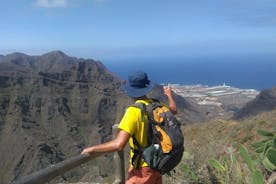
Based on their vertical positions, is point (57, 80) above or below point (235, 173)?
below

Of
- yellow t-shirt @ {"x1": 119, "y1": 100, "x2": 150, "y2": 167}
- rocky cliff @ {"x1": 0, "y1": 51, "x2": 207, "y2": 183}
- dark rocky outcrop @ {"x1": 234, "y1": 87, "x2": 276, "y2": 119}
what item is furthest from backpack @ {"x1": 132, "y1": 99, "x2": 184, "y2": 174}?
rocky cliff @ {"x1": 0, "y1": 51, "x2": 207, "y2": 183}

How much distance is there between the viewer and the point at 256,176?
184 inches

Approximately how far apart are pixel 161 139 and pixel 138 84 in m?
0.56

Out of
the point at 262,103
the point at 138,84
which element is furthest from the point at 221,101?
the point at 138,84

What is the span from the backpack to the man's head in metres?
0.22

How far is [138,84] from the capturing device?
4809 mm

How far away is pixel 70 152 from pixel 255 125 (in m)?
103

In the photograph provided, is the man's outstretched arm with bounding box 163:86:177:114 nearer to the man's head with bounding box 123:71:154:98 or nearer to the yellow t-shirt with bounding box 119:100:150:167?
the man's head with bounding box 123:71:154:98

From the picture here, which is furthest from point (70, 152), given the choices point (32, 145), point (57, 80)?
point (57, 80)

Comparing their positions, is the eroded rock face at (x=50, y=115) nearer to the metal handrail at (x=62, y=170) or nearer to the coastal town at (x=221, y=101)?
the coastal town at (x=221, y=101)

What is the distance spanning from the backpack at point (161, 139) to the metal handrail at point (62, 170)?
491 millimetres

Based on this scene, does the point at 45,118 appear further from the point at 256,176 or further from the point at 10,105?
the point at 256,176

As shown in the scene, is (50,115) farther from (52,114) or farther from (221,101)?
(221,101)

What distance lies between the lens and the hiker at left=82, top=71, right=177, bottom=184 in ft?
14.5
